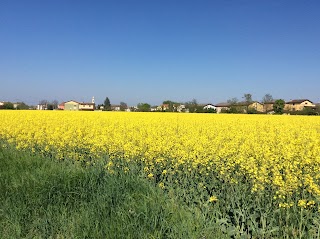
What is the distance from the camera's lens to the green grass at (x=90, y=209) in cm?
312

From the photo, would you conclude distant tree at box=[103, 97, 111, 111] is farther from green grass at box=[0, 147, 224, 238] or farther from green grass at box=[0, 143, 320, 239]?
green grass at box=[0, 143, 320, 239]

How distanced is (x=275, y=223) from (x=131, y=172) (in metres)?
2.71

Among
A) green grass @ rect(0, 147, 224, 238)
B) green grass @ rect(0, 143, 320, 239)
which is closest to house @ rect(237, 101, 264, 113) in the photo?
green grass @ rect(0, 143, 320, 239)

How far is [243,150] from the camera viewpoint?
5.95 m

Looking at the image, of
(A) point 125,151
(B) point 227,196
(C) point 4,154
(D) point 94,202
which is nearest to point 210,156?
(B) point 227,196

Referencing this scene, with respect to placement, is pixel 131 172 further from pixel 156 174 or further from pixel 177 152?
pixel 177 152

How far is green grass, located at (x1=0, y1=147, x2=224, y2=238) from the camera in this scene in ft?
10.2

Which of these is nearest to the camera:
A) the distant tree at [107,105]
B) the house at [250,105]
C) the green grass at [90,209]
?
the green grass at [90,209]

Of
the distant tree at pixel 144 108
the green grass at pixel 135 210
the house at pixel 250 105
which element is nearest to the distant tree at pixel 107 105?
the distant tree at pixel 144 108

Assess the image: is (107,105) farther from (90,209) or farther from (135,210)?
(135,210)

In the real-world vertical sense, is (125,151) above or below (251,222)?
above

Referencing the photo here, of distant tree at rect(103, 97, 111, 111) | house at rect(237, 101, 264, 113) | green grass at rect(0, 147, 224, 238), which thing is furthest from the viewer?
distant tree at rect(103, 97, 111, 111)

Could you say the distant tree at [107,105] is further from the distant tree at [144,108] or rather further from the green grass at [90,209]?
the green grass at [90,209]

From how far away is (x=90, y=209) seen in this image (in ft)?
11.8
